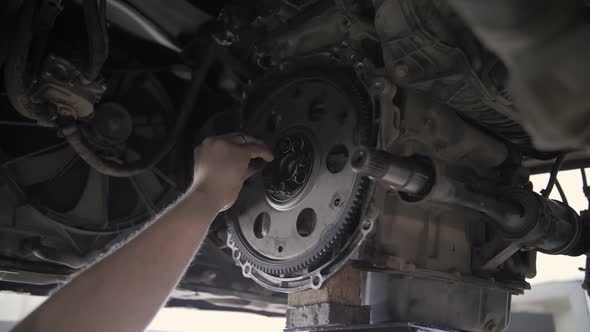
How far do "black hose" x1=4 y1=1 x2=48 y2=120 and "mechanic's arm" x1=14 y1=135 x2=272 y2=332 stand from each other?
0.57 m

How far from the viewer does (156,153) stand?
5.28ft

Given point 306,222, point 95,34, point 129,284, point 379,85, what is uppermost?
point 95,34

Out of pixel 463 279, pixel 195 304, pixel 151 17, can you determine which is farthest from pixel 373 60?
pixel 195 304

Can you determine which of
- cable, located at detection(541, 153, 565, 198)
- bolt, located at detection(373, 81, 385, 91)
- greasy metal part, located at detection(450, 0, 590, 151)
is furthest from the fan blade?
greasy metal part, located at detection(450, 0, 590, 151)

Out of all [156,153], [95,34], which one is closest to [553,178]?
[156,153]

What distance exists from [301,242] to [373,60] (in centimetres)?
44

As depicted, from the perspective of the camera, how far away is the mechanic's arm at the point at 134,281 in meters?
0.81

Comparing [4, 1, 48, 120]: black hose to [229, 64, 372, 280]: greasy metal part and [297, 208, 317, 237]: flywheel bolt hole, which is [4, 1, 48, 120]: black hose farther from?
[297, 208, 317, 237]: flywheel bolt hole

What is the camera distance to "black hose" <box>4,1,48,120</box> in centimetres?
131

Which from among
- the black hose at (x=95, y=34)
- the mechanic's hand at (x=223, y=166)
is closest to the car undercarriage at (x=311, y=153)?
the black hose at (x=95, y=34)

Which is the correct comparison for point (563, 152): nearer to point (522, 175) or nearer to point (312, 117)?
point (522, 175)

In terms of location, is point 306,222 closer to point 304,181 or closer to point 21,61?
point 304,181

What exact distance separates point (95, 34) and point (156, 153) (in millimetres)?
403

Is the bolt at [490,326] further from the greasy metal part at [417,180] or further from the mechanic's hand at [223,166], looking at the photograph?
the mechanic's hand at [223,166]
